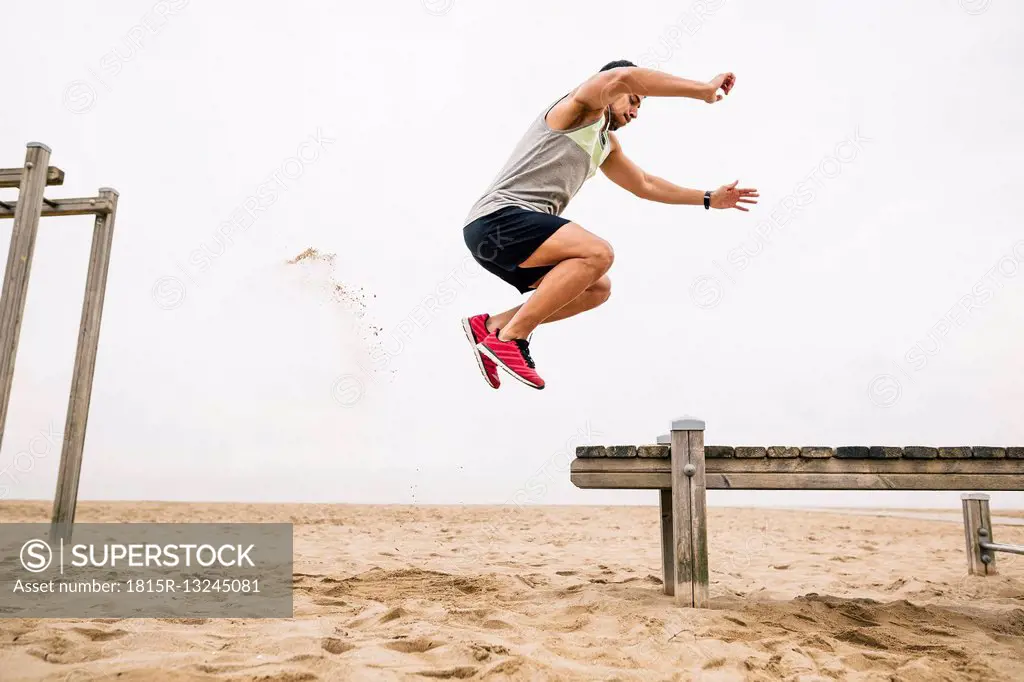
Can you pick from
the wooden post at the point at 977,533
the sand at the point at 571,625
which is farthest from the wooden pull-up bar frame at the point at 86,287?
the wooden post at the point at 977,533

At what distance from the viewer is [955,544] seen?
7090 mm

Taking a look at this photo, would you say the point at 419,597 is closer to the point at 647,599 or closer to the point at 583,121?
the point at 647,599

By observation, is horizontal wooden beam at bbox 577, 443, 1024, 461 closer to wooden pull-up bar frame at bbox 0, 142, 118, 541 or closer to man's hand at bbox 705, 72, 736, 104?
man's hand at bbox 705, 72, 736, 104

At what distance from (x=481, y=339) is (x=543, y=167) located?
0.78 metres

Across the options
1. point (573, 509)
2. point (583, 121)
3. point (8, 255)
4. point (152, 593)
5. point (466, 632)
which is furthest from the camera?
point (573, 509)

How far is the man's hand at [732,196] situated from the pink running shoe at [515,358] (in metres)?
1.35

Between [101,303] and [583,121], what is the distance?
4.50 m

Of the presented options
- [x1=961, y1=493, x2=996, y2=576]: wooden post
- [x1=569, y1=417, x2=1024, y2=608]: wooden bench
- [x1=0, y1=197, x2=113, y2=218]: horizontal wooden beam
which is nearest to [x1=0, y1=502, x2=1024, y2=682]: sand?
[x1=961, y1=493, x2=996, y2=576]: wooden post

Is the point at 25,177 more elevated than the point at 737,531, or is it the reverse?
the point at 25,177

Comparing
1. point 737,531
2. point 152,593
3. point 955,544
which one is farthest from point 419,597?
point 955,544

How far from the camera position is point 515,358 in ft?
8.75

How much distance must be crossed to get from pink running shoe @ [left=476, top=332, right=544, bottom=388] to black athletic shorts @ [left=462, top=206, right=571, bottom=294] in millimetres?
301

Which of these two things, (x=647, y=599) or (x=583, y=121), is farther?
(x=647, y=599)

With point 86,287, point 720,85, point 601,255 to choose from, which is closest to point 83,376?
point 86,287
